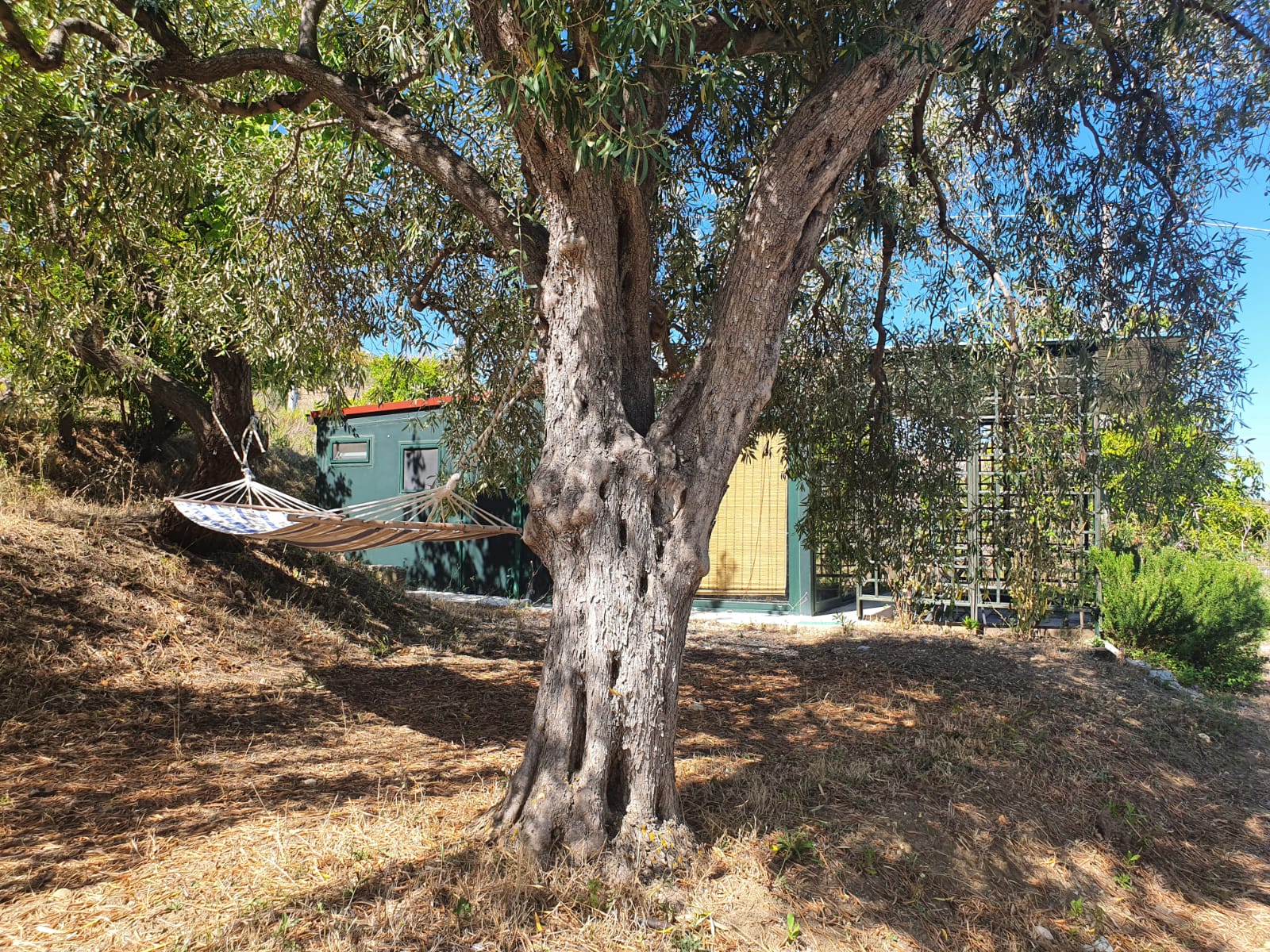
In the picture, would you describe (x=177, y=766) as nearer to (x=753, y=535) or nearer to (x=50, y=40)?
(x=50, y=40)

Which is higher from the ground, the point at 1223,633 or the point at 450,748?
the point at 1223,633

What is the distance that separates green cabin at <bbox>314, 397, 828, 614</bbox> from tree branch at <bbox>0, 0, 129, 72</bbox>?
3.33m

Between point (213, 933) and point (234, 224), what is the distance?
14.5 ft

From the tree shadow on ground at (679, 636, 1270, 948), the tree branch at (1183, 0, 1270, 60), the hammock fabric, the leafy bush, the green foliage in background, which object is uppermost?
the tree branch at (1183, 0, 1270, 60)

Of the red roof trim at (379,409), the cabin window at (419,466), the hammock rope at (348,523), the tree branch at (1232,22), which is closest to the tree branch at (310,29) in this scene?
the hammock rope at (348,523)

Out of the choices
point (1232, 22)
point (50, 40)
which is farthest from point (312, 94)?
point (1232, 22)

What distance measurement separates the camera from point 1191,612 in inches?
241

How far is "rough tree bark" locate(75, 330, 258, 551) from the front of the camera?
6270mm

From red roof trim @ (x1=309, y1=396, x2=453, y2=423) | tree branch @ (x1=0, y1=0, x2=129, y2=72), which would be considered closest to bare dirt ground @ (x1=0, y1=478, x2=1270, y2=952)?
tree branch @ (x1=0, y1=0, x2=129, y2=72)

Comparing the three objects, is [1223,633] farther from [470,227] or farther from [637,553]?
[470,227]

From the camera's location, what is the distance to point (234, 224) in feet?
17.7

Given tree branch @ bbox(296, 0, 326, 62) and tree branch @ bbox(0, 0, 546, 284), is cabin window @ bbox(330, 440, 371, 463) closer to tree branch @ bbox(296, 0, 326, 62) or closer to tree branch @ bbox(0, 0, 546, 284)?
tree branch @ bbox(0, 0, 546, 284)

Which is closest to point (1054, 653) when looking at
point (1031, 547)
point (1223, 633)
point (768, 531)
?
point (1223, 633)

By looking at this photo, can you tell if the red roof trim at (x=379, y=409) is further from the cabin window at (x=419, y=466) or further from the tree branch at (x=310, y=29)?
the tree branch at (x=310, y=29)
